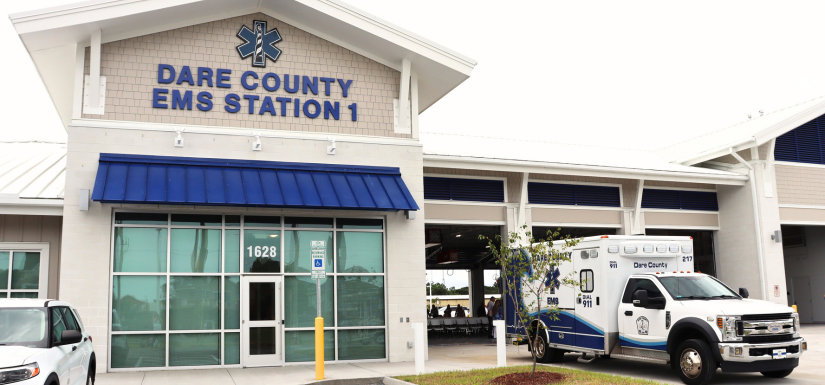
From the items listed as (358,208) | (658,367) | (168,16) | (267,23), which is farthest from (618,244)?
(168,16)

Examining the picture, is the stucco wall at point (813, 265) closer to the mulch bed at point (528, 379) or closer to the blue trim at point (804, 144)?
the blue trim at point (804, 144)

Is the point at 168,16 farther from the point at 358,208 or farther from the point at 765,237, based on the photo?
the point at 765,237

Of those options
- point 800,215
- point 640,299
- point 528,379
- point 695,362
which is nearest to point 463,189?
point 640,299

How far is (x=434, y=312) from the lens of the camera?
31.0 meters

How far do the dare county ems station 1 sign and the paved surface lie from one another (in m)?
5.99

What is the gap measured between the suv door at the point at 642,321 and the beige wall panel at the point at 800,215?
12.4 meters

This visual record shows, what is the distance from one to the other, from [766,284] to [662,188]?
181 inches

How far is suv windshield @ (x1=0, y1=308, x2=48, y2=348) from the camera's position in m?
8.46

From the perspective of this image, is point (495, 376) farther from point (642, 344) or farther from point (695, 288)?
point (695, 288)

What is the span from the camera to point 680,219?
23.3 metres

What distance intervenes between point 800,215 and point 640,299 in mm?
13885

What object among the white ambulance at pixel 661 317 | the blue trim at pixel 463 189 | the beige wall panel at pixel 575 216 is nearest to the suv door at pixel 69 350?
the white ambulance at pixel 661 317

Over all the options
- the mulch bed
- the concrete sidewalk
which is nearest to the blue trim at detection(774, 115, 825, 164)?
the concrete sidewalk

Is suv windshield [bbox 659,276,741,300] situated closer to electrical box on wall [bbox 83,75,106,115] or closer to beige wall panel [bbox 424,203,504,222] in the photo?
beige wall panel [bbox 424,203,504,222]
